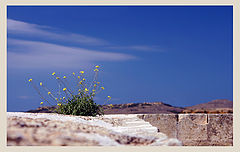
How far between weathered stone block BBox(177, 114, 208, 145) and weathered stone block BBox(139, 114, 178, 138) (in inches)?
5.1

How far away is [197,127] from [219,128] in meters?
0.49

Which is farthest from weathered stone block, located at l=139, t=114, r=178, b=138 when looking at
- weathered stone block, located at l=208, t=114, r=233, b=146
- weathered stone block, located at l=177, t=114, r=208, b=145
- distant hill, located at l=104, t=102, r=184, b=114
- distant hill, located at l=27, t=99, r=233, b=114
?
distant hill, located at l=104, t=102, r=184, b=114

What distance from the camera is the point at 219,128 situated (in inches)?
261

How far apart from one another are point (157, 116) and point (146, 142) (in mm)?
2966

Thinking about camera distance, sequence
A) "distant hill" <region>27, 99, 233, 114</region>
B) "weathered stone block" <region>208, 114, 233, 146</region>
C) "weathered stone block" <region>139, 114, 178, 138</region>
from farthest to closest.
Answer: "distant hill" <region>27, 99, 233, 114</region> → "weathered stone block" <region>208, 114, 233, 146</region> → "weathered stone block" <region>139, 114, 178, 138</region>

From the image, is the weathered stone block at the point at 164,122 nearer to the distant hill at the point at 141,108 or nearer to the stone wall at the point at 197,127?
the stone wall at the point at 197,127

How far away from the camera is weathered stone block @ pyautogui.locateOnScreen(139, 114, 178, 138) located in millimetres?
6492

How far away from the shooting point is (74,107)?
21.6 ft

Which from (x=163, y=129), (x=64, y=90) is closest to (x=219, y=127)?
(x=163, y=129)

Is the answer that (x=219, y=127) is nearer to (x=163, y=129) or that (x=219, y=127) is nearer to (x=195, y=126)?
(x=195, y=126)

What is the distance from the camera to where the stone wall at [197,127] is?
21.4ft

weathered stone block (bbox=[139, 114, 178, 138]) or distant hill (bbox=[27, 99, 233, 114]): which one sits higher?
weathered stone block (bbox=[139, 114, 178, 138])

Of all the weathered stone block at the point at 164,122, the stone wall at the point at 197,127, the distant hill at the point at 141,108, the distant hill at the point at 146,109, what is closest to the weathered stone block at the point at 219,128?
the stone wall at the point at 197,127

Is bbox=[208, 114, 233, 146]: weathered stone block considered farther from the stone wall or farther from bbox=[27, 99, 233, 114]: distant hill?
bbox=[27, 99, 233, 114]: distant hill
